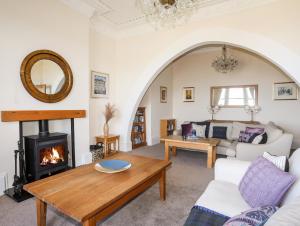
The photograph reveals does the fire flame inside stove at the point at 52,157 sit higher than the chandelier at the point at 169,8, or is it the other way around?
the chandelier at the point at 169,8

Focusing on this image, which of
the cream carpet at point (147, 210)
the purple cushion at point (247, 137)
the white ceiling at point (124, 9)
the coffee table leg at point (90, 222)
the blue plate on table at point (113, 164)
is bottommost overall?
the cream carpet at point (147, 210)

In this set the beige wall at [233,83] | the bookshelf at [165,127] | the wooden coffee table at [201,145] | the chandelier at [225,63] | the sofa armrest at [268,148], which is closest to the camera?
the sofa armrest at [268,148]

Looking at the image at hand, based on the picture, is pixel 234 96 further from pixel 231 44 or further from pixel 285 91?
pixel 231 44

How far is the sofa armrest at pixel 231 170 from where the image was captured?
1885 mm

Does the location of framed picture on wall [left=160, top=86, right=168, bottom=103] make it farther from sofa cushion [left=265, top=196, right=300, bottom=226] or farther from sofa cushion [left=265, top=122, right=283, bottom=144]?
sofa cushion [left=265, top=196, right=300, bottom=226]

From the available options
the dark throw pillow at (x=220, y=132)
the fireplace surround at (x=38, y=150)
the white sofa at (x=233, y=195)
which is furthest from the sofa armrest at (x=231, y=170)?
the dark throw pillow at (x=220, y=132)

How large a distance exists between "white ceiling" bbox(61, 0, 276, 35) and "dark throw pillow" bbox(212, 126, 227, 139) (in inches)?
107

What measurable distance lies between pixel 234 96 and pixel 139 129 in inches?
126

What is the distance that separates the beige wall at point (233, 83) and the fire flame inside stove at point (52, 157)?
183 inches

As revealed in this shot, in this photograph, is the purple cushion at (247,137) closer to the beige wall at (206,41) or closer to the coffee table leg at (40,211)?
the beige wall at (206,41)

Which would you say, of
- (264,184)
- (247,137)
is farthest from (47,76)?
(247,137)

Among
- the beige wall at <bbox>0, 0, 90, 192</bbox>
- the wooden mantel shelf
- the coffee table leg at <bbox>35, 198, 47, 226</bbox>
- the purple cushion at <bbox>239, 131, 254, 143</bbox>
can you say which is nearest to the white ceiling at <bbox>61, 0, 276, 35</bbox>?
the beige wall at <bbox>0, 0, 90, 192</bbox>

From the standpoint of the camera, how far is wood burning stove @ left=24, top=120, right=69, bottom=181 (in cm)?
281

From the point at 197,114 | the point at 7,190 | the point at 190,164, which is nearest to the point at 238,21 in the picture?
the point at 190,164
